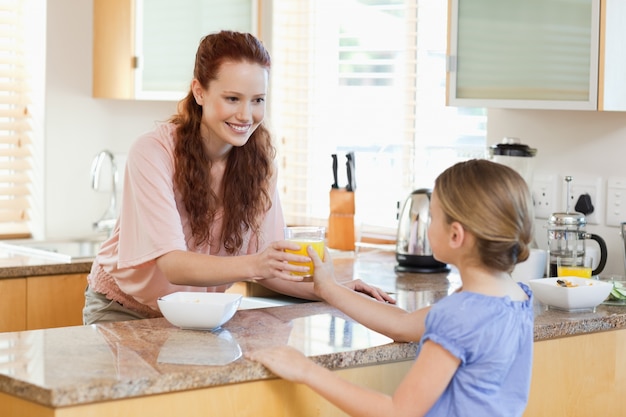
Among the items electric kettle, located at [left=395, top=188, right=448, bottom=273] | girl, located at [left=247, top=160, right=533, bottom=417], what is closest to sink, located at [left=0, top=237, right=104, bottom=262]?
electric kettle, located at [left=395, top=188, right=448, bottom=273]

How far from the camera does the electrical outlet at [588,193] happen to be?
3.07 meters

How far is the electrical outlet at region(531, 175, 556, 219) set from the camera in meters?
3.21

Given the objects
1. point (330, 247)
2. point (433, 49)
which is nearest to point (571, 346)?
point (330, 247)

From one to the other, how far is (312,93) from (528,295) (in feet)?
8.53

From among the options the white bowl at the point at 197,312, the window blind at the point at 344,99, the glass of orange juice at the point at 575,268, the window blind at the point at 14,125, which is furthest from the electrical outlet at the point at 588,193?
the window blind at the point at 14,125

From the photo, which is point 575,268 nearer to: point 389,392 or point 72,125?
point 389,392

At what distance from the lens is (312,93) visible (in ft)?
14.4

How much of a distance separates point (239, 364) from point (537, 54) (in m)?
1.57

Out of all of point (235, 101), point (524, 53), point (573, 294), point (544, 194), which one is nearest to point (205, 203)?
point (235, 101)

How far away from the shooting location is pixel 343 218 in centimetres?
380

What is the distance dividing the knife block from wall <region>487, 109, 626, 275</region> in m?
0.65

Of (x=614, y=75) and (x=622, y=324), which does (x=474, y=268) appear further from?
(x=614, y=75)

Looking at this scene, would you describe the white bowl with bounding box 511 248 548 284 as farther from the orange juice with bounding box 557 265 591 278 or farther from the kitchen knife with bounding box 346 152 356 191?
the kitchen knife with bounding box 346 152 356 191

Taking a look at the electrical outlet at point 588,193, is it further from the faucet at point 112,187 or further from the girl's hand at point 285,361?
the faucet at point 112,187
